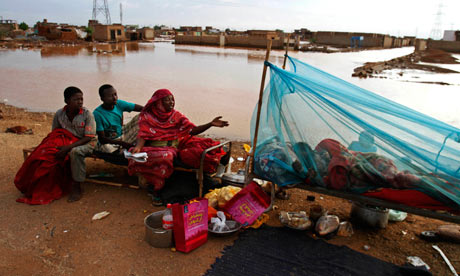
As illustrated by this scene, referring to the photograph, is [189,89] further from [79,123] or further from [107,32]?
[107,32]

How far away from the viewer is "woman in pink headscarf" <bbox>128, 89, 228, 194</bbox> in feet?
12.3

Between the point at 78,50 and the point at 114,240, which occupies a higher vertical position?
the point at 78,50

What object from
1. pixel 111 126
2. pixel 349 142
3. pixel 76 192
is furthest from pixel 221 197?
pixel 111 126

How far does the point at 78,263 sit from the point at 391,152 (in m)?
2.81

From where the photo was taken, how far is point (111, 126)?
14.5ft

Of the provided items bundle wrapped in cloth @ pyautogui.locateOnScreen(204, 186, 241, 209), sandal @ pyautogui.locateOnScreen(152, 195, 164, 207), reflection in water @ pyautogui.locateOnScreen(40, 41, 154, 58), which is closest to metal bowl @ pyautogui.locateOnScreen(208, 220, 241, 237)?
bundle wrapped in cloth @ pyautogui.locateOnScreen(204, 186, 241, 209)

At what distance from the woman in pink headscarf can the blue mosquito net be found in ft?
2.33

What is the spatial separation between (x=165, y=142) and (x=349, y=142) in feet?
6.91

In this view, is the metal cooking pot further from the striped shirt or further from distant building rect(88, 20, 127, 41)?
distant building rect(88, 20, 127, 41)

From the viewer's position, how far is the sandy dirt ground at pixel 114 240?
9.07 feet

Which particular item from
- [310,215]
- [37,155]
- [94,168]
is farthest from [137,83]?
[310,215]

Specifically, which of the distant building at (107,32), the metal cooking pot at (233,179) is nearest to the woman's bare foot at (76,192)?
the metal cooking pot at (233,179)

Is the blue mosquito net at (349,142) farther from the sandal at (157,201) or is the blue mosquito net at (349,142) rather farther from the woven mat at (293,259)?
the sandal at (157,201)

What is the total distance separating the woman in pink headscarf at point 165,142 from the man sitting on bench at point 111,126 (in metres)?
0.41
